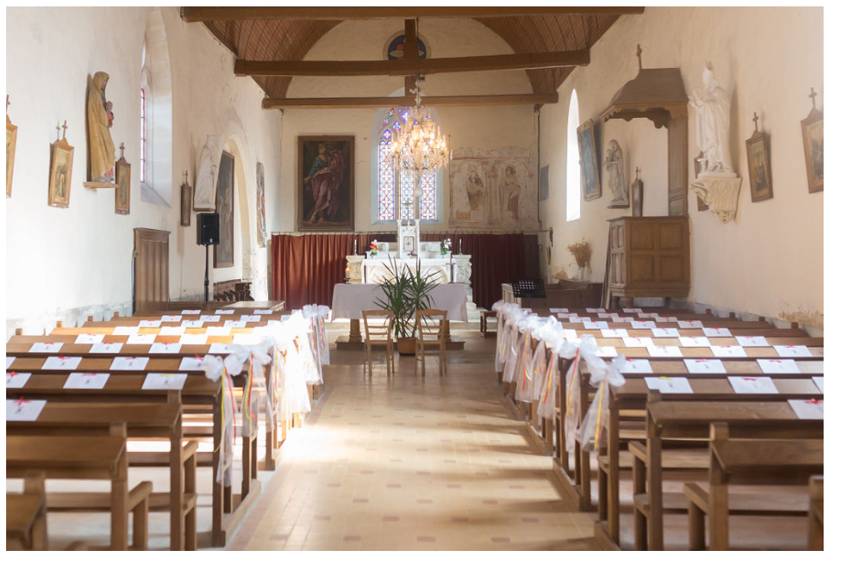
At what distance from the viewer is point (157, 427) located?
11.4 ft

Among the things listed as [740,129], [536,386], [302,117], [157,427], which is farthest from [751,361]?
[302,117]

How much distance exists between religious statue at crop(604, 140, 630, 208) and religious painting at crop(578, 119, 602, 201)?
0.52 metres

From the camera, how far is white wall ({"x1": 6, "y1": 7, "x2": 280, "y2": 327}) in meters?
6.93

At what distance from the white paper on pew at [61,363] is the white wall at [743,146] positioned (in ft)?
17.5

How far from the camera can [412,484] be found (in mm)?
5066

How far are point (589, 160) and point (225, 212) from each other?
6.15 metres

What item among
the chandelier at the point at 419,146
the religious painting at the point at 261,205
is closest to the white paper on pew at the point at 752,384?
the chandelier at the point at 419,146

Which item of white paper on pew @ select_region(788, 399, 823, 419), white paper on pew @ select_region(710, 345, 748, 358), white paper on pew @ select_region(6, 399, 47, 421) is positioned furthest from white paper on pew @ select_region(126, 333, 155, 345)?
white paper on pew @ select_region(788, 399, 823, 419)

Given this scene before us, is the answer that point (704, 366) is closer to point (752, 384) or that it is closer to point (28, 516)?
point (752, 384)

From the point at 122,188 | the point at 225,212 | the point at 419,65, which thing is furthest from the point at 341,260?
the point at 122,188

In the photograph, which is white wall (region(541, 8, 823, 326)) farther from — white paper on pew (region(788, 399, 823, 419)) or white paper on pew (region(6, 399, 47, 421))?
white paper on pew (region(6, 399, 47, 421))

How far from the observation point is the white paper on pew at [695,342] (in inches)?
236

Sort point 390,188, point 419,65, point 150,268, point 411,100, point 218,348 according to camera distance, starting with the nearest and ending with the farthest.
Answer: point 218,348 < point 150,268 < point 419,65 < point 411,100 < point 390,188
